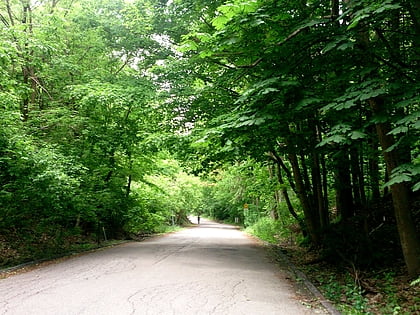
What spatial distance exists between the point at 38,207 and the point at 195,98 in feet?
21.0

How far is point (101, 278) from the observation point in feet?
26.1

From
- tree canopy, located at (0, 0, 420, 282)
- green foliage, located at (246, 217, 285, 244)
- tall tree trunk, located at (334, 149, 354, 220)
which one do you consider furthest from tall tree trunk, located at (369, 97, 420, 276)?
green foliage, located at (246, 217, 285, 244)

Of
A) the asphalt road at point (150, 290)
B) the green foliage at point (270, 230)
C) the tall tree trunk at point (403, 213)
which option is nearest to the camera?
the asphalt road at point (150, 290)

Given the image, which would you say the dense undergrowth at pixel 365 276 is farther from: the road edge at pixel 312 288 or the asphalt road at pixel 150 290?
the asphalt road at pixel 150 290

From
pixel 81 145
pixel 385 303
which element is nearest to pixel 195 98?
pixel 81 145

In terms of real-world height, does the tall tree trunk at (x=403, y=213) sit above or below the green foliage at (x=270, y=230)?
above

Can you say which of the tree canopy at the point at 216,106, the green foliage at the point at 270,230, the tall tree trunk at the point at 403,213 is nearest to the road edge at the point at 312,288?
the tree canopy at the point at 216,106

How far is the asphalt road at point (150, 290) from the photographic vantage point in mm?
5543

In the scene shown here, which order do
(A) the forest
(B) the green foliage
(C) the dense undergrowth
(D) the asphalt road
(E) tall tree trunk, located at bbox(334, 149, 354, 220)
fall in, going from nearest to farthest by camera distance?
(D) the asphalt road, (C) the dense undergrowth, (A) the forest, (E) tall tree trunk, located at bbox(334, 149, 354, 220), (B) the green foliage

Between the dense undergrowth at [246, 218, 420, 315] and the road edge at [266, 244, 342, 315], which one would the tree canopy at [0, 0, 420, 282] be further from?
the road edge at [266, 244, 342, 315]

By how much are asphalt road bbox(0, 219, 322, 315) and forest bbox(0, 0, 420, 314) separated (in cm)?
150

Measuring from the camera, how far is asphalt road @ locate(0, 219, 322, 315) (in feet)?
18.2

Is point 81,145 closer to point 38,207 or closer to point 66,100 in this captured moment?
point 66,100

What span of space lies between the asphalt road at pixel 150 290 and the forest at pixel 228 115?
4.92 feet
